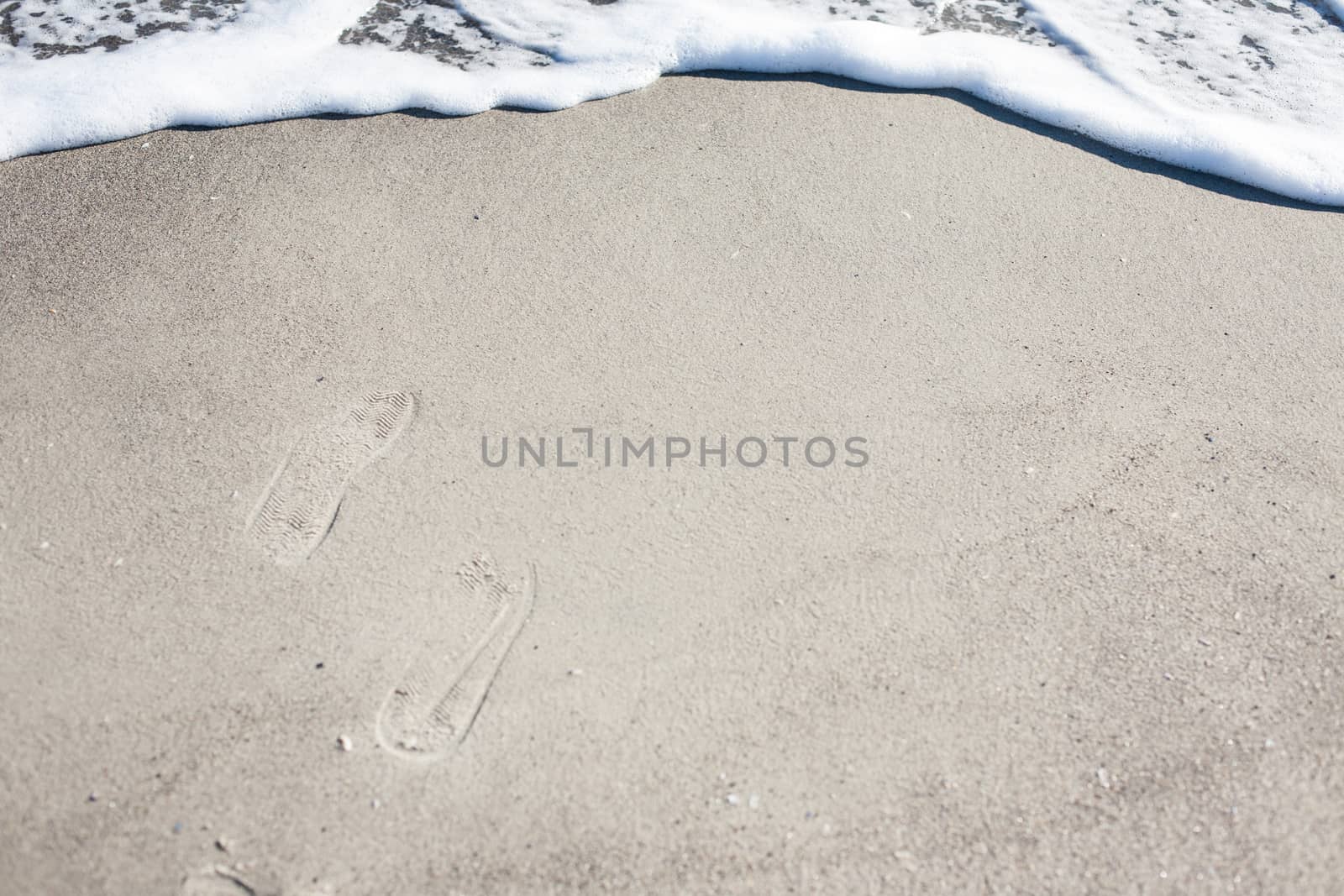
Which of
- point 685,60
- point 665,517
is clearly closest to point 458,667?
point 665,517

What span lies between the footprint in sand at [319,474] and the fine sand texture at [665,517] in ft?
0.04

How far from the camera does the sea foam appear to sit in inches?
139

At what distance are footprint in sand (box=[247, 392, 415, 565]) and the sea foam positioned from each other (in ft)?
4.71

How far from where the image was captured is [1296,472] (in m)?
2.64

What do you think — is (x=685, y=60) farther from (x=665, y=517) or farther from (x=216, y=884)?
(x=216, y=884)

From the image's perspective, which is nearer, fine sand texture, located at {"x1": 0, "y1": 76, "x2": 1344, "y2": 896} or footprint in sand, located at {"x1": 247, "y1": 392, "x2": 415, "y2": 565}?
fine sand texture, located at {"x1": 0, "y1": 76, "x2": 1344, "y2": 896}

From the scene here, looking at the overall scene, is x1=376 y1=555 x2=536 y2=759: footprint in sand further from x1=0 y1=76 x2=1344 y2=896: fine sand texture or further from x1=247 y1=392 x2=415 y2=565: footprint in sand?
x1=247 y1=392 x2=415 y2=565: footprint in sand

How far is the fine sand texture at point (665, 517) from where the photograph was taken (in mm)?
2053

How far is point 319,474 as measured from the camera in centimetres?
257

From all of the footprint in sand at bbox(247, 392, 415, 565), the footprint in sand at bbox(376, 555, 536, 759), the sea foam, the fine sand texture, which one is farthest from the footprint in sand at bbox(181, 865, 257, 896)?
the sea foam

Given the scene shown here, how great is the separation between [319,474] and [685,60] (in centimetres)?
216

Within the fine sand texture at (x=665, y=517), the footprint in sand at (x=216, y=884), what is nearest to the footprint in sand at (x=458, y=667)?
the fine sand texture at (x=665, y=517)

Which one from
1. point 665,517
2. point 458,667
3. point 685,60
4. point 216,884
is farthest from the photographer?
point 685,60

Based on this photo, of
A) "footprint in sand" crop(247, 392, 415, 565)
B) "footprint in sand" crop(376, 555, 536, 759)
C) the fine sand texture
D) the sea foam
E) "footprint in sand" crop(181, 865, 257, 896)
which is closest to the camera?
"footprint in sand" crop(181, 865, 257, 896)
